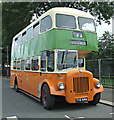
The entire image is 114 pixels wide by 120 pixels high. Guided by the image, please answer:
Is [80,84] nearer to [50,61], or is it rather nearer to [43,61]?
[50,61]

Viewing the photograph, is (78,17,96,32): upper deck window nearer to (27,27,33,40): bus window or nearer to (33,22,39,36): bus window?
(33,22,39,36): bus window

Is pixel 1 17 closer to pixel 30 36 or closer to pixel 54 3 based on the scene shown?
pixel 54 3

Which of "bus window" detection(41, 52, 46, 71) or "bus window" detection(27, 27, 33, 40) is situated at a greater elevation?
"bus window" detection(27, 27, 33, 40)

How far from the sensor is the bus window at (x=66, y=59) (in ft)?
23.2

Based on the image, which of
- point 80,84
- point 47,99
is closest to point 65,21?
point 80,84

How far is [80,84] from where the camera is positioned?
6902 mm

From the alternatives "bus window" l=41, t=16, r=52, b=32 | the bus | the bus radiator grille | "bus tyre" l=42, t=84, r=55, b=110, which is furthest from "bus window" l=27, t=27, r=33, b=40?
the bus radiator grille

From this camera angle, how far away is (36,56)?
8781 mm

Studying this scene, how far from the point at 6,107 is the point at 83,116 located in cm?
362

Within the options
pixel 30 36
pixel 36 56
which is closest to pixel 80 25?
pixel 36 56

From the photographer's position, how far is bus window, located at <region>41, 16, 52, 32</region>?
7.51 meters

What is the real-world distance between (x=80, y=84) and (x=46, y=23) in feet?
10.5

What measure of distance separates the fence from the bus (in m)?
4.31

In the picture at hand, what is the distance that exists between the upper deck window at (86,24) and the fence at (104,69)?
4.61 m
